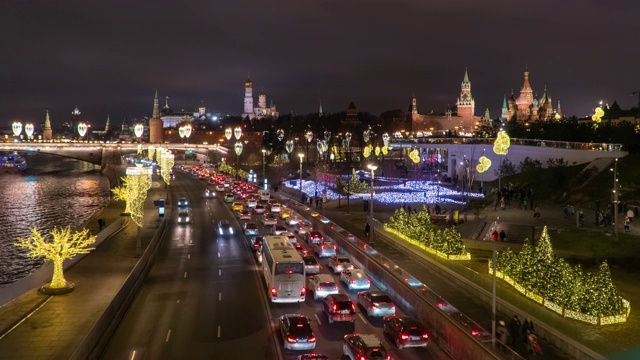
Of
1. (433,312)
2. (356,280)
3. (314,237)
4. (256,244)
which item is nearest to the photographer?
(433,312)

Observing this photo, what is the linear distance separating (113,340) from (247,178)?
7969 cm

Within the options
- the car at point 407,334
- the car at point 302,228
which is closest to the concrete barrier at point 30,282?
the car at point 407,334

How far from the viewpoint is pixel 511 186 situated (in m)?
50.4

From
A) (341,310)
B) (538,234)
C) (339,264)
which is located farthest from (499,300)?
(538,234)

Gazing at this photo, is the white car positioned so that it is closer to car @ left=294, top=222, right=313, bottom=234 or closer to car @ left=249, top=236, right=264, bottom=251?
car @ left=249, top=236, right=264, bottom=251

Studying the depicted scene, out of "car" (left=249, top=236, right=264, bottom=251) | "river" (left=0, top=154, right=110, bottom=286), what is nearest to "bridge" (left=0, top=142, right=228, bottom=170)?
"river" (left=0, top=154, right=110, bottom=286)

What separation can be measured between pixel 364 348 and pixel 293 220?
29.9 meters

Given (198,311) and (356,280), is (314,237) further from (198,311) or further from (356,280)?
(198,311)

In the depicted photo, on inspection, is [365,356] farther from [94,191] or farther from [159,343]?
[94,191]

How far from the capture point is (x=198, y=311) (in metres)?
21.8

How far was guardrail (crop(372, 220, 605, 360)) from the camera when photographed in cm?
1569

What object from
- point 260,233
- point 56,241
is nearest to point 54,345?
point 56,241

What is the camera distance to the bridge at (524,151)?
161 ft

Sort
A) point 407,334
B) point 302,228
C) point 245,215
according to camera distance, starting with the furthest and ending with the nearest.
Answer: point 245,215 < point 302,228 < point 407,334
